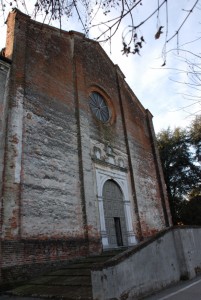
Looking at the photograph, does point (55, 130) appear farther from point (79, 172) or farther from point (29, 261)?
point (29, 261)

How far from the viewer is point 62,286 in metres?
6.98

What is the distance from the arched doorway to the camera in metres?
12.8

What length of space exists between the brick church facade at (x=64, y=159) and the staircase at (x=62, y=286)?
2.68 ft

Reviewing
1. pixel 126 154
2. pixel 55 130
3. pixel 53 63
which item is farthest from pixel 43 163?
pixel 126 154

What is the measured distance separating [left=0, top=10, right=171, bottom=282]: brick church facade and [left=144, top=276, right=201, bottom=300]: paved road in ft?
13.7

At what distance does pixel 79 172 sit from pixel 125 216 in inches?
142

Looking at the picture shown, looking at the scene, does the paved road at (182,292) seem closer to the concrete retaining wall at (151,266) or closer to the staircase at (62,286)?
the concrete retaining wall at (151,266)

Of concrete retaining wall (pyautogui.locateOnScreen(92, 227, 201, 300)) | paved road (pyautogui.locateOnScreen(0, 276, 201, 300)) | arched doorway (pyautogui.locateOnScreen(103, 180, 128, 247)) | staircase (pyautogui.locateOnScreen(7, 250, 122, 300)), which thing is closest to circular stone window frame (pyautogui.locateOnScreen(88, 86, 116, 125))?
arched doorway (pyautogui.locateOnScreen(103, 180, 128, 247))

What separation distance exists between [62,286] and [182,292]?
110 inches

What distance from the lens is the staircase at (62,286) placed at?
6.17m

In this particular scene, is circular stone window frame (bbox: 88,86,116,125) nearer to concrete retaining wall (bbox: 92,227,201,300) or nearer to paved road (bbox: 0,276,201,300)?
concrete retaining wall (bbox: 92,227,201,300)

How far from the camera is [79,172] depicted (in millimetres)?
12086

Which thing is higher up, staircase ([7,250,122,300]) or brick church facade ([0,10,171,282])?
brick church facade ([0,10,171,282])

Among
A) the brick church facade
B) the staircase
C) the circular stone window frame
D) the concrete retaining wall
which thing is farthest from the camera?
the circular stone window frame
